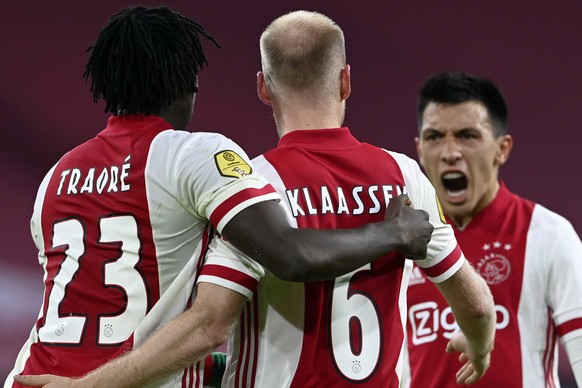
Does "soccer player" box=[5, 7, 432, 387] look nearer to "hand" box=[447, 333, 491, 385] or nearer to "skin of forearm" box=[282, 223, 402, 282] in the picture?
"skin of forearm" box=[282, 223, 402, 282]

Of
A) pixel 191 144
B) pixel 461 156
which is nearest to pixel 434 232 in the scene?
pixel 191 144

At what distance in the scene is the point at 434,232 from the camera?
2.29m

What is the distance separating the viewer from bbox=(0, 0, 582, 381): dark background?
5.59 meters

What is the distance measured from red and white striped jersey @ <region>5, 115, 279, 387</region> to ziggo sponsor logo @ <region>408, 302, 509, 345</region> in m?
1.60

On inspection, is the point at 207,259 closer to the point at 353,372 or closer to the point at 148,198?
the point at 148,198

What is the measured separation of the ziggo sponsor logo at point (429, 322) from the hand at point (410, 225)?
4.54 feet

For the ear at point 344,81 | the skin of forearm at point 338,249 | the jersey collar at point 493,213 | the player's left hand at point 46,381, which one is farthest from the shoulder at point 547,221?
the player's left hand at point 46,381

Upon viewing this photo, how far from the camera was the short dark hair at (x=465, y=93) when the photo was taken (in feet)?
12.8

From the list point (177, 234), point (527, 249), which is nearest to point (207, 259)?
point (177, 234)

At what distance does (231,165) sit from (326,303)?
366mm

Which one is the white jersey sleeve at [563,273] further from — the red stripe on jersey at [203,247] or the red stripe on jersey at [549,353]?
the red stripe on jersey at [203,247]

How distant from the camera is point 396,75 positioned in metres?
5.88

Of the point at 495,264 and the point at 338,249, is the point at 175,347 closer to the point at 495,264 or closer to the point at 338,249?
the point at 338,249

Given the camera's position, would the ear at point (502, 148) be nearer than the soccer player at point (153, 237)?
No
